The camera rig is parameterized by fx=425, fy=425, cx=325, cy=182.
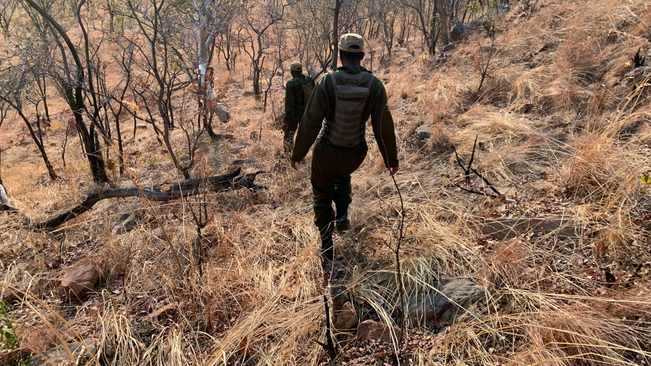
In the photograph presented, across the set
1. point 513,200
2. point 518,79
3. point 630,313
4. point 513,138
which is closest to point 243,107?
point 518,79

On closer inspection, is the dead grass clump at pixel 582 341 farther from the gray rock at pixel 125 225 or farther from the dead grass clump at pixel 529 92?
the gray rock at pixel 125 225

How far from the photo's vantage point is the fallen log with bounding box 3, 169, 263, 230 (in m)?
4.16

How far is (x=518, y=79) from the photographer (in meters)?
5.28

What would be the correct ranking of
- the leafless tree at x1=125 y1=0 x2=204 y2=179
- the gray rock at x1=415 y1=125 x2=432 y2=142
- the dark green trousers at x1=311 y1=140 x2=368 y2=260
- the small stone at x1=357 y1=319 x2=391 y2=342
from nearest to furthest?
the small stone at x1=357 y1=319 x2=391 y2=342 → the dark green trousers at x1=311 y1=140 x2=368 y2=260 → the gray rock at x1=415 y1=125 x2=432 y2=142 → the leafless tree at x1=125 y1=0 x2=204 y2=179

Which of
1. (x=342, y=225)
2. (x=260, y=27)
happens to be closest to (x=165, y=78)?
(x=342, y=225)

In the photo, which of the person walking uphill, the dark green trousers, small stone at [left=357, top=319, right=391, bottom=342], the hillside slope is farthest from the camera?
the person walking uphill

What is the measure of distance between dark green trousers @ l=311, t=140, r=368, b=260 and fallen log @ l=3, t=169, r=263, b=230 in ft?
4.88

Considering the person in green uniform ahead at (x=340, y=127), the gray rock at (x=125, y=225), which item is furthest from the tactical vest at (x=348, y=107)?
the gray rock at (x=125, y=225)

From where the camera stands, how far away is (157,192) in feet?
14.4

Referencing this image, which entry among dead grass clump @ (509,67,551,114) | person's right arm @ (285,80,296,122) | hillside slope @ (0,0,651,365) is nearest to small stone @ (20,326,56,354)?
hillside slope @ (0,0,651,365)

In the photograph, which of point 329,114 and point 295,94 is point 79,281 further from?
point 295,94

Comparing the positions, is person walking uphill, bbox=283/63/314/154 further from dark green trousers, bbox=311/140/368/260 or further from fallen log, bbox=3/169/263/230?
dark green trousers, bbox=311/140/368/260

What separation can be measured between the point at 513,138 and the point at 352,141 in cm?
210

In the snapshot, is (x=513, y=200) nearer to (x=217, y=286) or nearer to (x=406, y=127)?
(x=217, y=286)
